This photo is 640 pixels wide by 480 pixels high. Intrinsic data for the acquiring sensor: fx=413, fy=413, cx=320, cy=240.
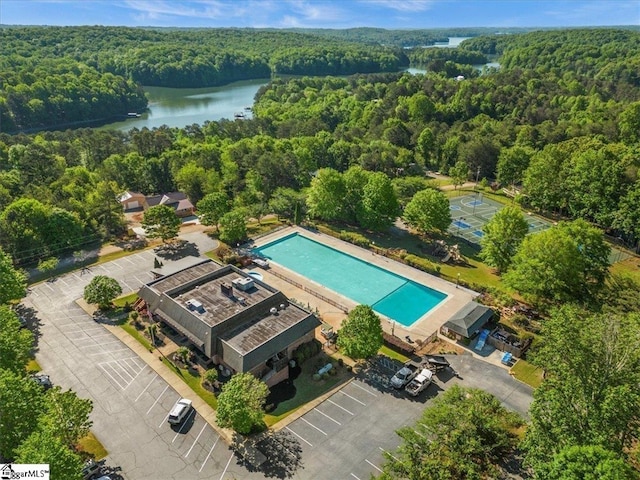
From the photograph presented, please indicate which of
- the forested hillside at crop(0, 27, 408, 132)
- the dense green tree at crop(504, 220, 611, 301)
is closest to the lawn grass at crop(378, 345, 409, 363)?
the dense green tree at crop(504, 220, 611, 301)

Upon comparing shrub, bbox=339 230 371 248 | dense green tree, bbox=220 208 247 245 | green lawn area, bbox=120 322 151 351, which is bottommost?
green lawn area, bbox=120 322 151 351

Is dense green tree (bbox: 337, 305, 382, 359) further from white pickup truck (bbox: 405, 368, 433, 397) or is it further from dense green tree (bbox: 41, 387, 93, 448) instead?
dense green tree (bbox: 41, 387, 93, 448)

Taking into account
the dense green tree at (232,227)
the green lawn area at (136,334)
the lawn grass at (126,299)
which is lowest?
Result: the lawn grass at (126,299)

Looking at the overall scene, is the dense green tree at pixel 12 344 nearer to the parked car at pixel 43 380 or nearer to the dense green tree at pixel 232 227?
the parked car at pixel 43 380

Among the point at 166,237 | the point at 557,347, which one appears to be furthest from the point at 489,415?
the point at 166,237

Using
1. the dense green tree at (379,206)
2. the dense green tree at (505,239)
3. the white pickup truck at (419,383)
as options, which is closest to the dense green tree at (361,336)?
the white pickup truck at (419,383)

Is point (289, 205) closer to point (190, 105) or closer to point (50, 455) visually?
point (50, 455)

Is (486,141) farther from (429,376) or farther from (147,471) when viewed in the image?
(147,471)
